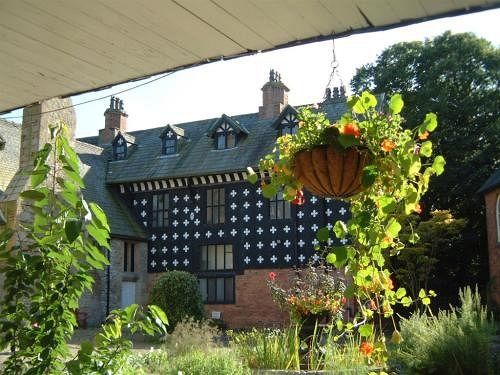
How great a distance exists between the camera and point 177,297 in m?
18.4

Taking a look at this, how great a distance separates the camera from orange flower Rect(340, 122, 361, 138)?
2742mm

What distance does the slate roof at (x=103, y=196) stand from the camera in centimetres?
2252

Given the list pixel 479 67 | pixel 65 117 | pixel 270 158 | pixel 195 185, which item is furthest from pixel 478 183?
pixel 270 158

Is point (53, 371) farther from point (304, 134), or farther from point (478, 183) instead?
point (478, 183)

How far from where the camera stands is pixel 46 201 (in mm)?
2217

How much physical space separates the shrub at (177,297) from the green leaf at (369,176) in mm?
16042

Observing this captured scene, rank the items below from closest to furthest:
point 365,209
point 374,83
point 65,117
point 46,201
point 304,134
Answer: point 46,201, point 365,209, point 304,134, point 65,117, point 374,83

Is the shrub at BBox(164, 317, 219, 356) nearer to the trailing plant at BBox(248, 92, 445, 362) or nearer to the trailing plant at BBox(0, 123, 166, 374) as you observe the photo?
the trailing plant at BBox(248, 92, 445, 362)

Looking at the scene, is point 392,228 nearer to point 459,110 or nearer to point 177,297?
point 177,297

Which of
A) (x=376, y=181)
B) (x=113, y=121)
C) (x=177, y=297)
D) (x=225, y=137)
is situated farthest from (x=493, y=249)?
(x=376, y=181)

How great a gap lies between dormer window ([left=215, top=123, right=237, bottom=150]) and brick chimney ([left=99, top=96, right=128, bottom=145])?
278 inches

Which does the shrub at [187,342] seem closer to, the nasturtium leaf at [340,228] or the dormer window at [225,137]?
the nasturtium leaf at [340,228]

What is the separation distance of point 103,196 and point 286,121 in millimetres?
7785

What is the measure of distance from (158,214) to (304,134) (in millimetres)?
21275
